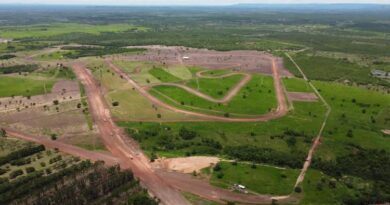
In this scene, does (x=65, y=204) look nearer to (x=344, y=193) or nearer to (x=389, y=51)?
(x=344, y=193)

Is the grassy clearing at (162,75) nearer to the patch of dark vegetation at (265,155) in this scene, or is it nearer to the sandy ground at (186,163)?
the patch of dark vegetation at (265,155)

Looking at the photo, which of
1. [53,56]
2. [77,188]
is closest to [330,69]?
[53,56]

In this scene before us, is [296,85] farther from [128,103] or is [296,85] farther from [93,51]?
[93,51]

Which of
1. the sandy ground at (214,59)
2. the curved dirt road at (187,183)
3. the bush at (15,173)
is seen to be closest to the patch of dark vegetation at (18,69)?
the sandy ground at (214,59)

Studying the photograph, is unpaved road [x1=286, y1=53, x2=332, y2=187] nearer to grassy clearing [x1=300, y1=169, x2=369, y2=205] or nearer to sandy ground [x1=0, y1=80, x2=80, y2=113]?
grassy clearing [x1=300, y1=169, x2=369, y2=205]

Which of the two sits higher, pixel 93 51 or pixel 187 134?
pixel 93 51

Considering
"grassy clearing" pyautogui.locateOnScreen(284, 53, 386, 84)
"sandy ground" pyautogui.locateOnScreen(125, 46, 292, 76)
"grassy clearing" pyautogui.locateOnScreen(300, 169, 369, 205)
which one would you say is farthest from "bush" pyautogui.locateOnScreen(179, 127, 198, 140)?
"grassy clearing" pyautogui.locateOnScreen(284, 53, 386, 84)
